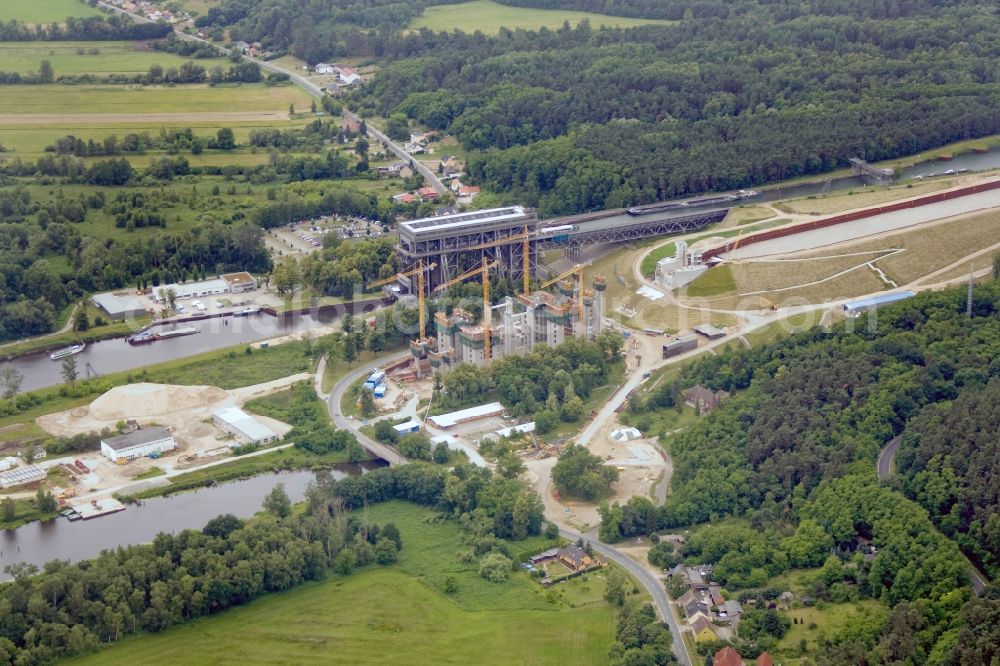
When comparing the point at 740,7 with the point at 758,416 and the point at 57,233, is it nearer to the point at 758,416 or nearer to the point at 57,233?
the point at 57,233

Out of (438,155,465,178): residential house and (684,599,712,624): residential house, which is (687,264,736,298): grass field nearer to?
(438,155,465,178): residential house

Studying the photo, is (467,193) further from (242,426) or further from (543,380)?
(242,426)

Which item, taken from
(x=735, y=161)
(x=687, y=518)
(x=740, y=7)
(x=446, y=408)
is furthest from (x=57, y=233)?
(x=740, y=7)

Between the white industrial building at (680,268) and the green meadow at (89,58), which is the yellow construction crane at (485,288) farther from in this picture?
the green meadow at (89,58)

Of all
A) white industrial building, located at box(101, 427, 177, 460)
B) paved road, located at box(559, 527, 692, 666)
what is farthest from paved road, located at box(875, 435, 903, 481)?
white industrial building, located at box(101, 427, 177, 460)

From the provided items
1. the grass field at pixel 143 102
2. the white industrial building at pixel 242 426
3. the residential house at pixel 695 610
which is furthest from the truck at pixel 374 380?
the grass field at pixel 143 102

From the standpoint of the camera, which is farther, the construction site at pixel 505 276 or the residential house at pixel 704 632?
the construction site at pixel 505 276

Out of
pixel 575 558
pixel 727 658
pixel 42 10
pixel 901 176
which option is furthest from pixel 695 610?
pixel 42 10
